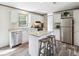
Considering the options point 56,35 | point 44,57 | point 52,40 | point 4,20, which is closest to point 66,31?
point 56,35

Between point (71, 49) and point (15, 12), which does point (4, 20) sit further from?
point (71, 49)

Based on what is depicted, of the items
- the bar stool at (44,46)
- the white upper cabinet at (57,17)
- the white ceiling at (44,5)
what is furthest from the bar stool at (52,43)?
the white ceiling at (44,5)

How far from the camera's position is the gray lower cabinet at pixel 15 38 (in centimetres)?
153

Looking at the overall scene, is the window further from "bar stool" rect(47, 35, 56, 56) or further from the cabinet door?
the cabinet door

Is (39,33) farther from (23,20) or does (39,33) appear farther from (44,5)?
(44,5)

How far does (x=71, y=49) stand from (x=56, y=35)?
12.8 inches

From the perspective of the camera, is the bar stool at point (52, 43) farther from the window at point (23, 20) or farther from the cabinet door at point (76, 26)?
the window at point (23, 20)

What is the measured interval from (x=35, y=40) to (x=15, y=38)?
34 centimetres

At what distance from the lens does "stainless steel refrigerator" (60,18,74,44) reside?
1528mm

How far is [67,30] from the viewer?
1569 mm

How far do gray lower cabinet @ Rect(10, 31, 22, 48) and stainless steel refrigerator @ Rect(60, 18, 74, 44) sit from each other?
72 cm

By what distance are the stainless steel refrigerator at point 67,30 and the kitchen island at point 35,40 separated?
0.22m

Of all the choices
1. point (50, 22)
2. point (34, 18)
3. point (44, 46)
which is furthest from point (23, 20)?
point (44, 46)

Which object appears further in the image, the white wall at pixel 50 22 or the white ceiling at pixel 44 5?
the white wall at pixel 50 22
